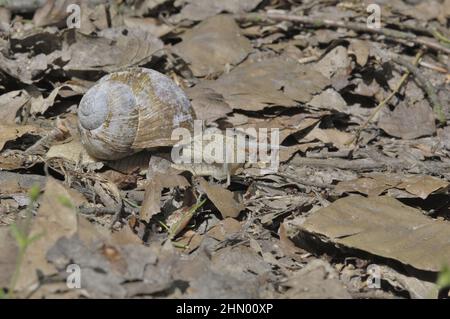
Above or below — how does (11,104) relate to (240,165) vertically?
above

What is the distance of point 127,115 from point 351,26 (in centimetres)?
217

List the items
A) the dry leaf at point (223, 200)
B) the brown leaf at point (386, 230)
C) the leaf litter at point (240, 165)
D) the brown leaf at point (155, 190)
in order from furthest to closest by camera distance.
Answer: the dry leaf at point (223, 200) → the brown leaf at point (155, 190) → the brown leaf at point (386, 230) → the leaf litter at point (240, 165)

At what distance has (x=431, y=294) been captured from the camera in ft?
10.0

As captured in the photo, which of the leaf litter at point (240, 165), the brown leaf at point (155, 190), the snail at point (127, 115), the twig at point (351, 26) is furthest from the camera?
the twig at point (351, 26)

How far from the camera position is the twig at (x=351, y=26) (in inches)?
203

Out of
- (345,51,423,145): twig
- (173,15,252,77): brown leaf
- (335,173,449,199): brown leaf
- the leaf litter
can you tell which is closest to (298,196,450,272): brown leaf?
the leaf litter

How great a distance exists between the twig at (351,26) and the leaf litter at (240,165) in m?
0.02

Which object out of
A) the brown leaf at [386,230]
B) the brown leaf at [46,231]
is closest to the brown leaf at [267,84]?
the brown leaf at [386,230]

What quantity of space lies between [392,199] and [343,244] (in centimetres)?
61

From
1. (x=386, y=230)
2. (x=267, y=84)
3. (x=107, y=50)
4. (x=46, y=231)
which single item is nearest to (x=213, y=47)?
(x=267, y=84)

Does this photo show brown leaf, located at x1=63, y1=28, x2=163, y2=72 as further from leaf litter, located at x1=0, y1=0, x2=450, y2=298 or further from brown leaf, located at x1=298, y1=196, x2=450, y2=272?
brown leaf, located at x1=298, y1=196, x2=450, y2=272

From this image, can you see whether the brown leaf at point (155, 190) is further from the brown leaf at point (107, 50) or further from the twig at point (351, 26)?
the twig at point (351, 26)

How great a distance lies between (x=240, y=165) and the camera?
4.03 m

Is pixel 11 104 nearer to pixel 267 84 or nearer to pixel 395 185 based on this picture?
pixel 267 84
